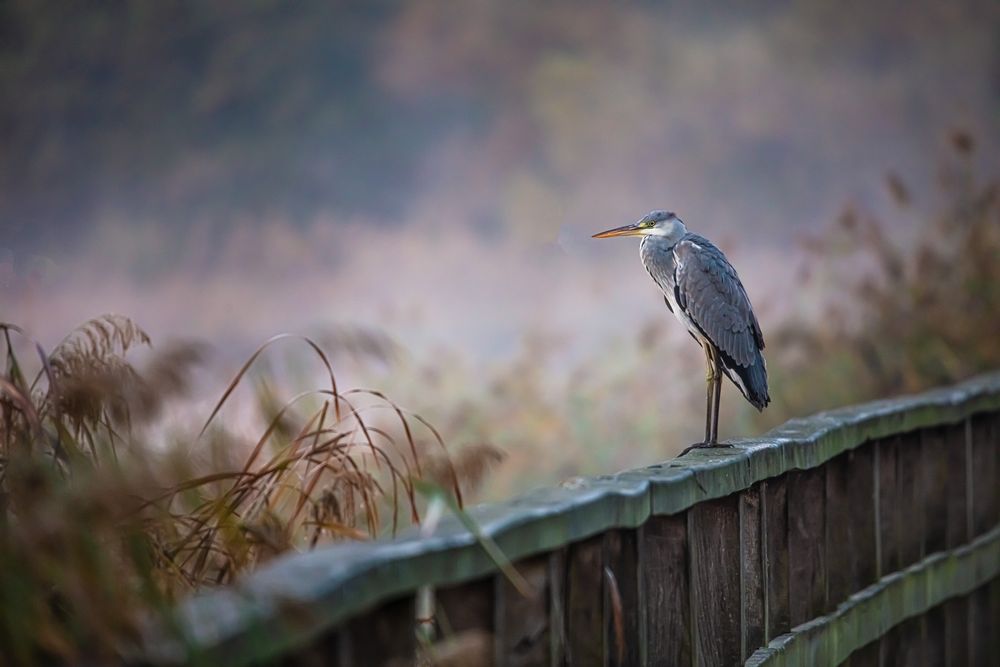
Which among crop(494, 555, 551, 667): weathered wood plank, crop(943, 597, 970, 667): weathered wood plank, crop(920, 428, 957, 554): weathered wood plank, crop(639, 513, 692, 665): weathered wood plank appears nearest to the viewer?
crop(494, 555, 551, 667): weathered wood plank

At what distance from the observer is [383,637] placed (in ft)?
4.72

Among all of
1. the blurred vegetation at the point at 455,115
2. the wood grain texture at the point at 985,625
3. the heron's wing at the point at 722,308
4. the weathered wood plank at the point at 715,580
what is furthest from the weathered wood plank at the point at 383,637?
the blurred vegetation at the point at 455,115

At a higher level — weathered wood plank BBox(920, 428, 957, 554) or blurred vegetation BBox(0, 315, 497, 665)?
blurred vegetation BBox(0, 315, 497, 665)

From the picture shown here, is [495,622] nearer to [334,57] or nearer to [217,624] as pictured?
[217,624]

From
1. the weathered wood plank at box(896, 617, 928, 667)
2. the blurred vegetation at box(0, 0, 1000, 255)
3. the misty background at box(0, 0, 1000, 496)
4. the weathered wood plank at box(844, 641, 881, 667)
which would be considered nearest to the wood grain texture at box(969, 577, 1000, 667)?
the weathered wood plank at box(896, 617, 928, 667)

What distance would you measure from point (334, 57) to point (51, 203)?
6.20 ft

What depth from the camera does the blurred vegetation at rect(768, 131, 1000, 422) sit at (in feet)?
22.3

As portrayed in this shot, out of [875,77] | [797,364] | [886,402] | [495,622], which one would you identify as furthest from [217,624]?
[875,77]

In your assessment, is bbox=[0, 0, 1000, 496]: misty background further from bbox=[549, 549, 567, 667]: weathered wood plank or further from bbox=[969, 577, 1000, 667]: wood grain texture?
bbox=[549, 549, 567, 667]: weathered wood plank

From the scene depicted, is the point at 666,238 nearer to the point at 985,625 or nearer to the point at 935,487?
the point at 935,487

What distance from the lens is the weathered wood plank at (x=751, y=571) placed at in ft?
7.64

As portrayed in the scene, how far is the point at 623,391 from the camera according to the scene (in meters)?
7.62

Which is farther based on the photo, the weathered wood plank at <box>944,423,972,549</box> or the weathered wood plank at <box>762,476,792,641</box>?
the weathered wood plank at <box>944,423,972,549</box>

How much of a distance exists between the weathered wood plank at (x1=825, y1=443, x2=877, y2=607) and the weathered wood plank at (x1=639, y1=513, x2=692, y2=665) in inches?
28.8
